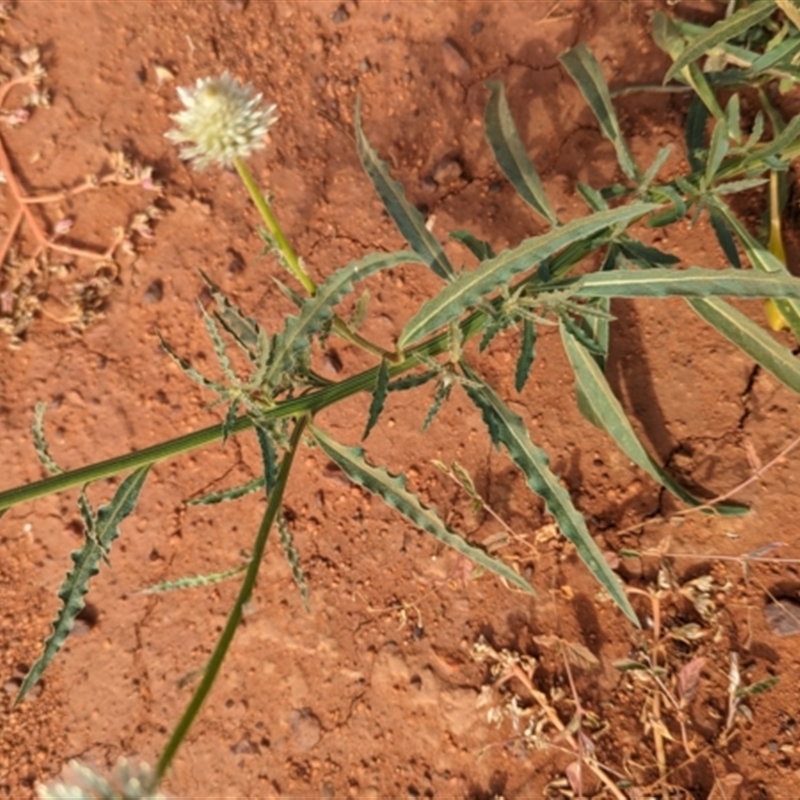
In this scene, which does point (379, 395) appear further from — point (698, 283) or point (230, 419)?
point (698, 283)

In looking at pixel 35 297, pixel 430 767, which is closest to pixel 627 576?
pixel 430 767

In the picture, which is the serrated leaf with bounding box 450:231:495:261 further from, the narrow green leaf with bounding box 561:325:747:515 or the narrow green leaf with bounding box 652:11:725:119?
the narrow green leaf with bounding box 652:11:725:119

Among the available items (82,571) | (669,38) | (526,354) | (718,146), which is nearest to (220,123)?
(526,354)

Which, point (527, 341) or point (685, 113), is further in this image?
point (685, 113)

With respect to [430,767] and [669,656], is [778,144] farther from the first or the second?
[430,767]

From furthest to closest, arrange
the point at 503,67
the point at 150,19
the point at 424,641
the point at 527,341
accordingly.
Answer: the point at 150,19 → the point at 503,67 → the point at 424,641 → the point at 527,341

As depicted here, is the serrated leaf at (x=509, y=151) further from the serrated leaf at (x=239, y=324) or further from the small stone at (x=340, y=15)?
the small stone at (x=340, y=15)
